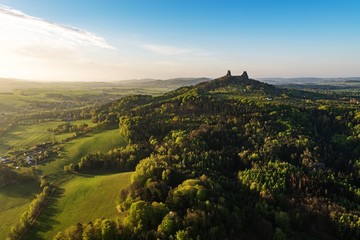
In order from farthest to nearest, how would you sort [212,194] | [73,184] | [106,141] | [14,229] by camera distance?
[106,141] < [73,184] < [212,194] < [14,229]

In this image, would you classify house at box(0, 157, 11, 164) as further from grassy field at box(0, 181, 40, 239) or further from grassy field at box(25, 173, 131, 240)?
grassy field at box(25, 173, 131, 240)

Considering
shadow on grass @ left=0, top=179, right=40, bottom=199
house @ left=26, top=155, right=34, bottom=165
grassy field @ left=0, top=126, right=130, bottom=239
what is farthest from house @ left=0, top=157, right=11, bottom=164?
shadow on grass @ left=0, top=179, right=40, bottom=199

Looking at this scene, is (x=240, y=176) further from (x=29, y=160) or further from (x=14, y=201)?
(x=29, y=160)

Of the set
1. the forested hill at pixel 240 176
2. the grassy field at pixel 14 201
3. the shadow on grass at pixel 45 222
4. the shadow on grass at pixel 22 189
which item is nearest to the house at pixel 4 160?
the shadow on grass at pixel 22 189

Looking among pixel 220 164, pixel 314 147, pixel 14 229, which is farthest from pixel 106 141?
pixel 314 147

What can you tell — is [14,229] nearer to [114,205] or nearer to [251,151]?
[114,205]
